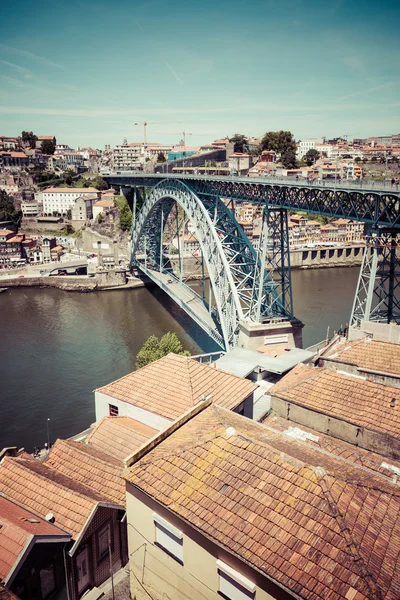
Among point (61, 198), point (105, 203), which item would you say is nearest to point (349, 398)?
point (105, 203)

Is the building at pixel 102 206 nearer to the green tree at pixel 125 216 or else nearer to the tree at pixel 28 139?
the green tree at pixel 125 216

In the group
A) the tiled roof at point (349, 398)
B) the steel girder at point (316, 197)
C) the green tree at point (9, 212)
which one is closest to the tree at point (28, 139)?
the green tree at point (9, 212)

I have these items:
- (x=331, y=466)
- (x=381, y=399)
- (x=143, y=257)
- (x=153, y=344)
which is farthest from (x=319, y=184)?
(x=143, y=257)

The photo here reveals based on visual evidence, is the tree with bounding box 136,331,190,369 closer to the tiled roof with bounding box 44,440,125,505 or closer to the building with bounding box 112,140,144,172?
the tiled roof with bounding box 44,440,125,505

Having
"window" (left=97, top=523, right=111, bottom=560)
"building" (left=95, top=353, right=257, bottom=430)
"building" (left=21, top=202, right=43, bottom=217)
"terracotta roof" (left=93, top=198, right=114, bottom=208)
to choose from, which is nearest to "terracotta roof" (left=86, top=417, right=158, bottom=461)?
"building" (left=95, top=353, right=257, bottom=430)

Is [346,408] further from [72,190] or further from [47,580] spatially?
[72,190]

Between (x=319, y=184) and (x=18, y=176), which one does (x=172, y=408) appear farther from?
(x=18, y=176)
